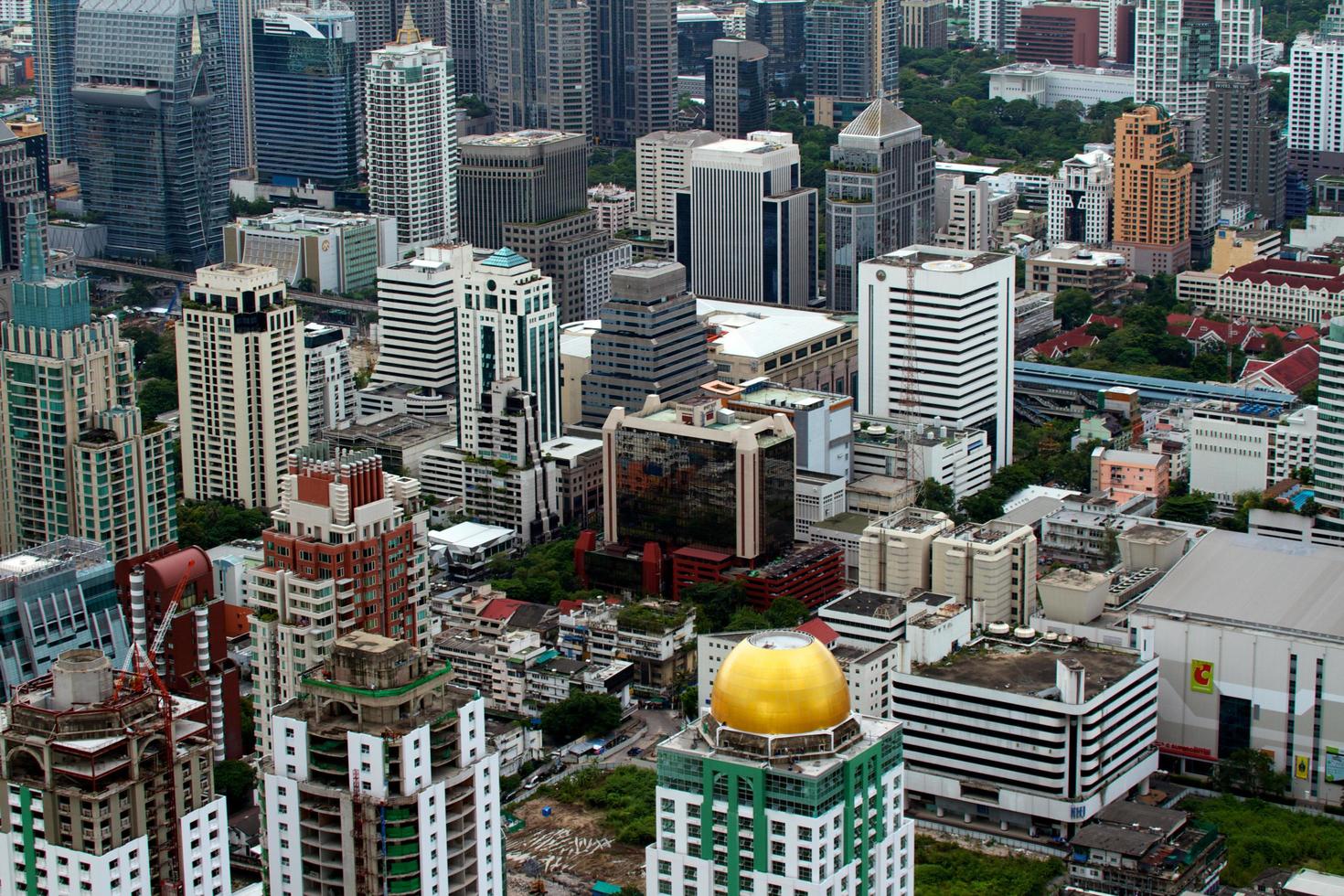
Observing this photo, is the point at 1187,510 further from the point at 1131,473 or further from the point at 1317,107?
the point at 1317,107

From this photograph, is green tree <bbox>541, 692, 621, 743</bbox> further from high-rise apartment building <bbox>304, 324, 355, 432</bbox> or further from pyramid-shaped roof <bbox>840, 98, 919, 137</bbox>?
pyramid-shaped roof <bbox>840, 98, 919, 137</bbox>

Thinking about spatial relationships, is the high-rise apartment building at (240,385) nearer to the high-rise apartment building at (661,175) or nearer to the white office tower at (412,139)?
the white office tower at (412,139)

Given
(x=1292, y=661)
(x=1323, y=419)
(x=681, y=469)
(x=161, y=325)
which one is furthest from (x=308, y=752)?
(x=161, y=325)

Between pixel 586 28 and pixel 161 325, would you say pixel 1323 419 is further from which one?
pixel 586 28

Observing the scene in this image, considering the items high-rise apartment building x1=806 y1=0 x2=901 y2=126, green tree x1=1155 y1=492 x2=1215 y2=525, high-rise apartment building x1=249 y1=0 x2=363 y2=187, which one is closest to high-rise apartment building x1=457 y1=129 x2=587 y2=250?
high-rise apartment building x1=249 y1=0 x2=363 y2=187

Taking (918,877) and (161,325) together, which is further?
(161,325)

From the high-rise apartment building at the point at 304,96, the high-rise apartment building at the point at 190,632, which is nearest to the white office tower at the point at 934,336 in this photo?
the high-rise apartment building at the point at 190,632

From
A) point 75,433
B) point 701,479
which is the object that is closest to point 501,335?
point 701,479
